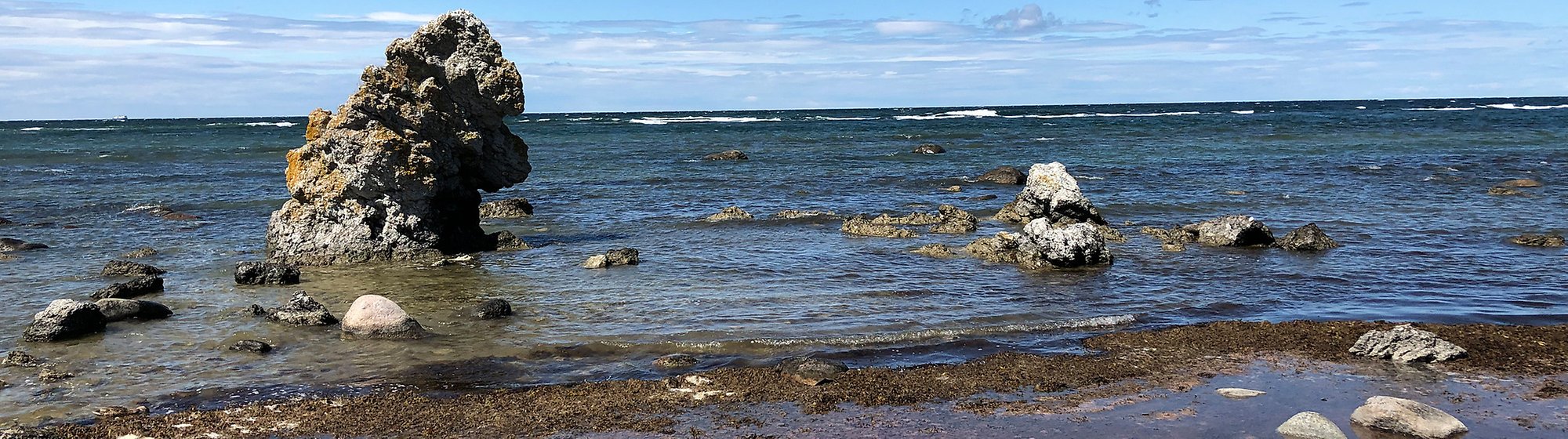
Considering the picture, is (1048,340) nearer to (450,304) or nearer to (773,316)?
(773,316)

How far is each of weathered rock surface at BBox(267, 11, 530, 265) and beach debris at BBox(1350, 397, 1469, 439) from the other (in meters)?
13.5

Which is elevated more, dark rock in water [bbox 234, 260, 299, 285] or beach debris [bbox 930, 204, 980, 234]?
dark rock in water [bbox 234, 260, 299, 285]

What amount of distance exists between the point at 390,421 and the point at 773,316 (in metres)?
5.04

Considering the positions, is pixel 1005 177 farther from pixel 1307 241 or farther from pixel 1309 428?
pixel 1309 428

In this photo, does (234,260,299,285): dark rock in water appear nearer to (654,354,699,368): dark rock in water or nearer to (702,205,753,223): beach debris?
(654,354,699,368): dark rock in water

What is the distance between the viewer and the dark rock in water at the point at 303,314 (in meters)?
12.3

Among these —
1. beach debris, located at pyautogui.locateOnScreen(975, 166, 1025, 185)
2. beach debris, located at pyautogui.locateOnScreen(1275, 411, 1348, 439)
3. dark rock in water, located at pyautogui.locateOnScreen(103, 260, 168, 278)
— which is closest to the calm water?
dark rock in water, located at pyautogui.locateOnScreen(103, 260, 168, 278)

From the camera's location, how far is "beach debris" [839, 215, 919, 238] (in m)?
20.5

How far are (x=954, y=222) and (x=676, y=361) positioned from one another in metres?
11.9

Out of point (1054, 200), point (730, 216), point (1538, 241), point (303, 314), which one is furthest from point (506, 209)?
point (1538, 241)

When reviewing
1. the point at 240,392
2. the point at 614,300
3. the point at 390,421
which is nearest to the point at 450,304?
the point at 614,300

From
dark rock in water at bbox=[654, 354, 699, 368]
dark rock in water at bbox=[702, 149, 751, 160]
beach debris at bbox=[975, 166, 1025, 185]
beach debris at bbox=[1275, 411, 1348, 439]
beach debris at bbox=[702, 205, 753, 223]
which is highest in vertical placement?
beach debris at bbox=[1275, 411, 1348, 439]

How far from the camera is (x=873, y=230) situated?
20859mm

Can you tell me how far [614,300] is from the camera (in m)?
14.0
